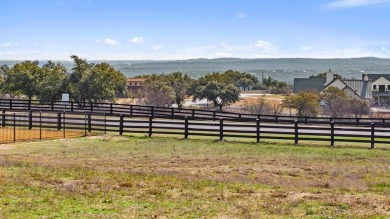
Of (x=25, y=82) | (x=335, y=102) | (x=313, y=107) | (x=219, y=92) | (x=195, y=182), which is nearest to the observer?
(x=195, y=182)

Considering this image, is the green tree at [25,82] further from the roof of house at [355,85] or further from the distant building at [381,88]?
the distant building at [381,88]

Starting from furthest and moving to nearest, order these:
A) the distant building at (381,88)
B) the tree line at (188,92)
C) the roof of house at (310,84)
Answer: the roof of house at (310,84)
the distant building at (381,88)
the tree line at (188,92)

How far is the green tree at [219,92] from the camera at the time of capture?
73938 mm

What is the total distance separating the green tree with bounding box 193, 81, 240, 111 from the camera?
73.9 meters

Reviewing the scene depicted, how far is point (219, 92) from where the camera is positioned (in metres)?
74.2

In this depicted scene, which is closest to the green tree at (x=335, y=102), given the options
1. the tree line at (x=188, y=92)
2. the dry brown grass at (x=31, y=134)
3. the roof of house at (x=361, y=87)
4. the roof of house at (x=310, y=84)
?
the tree line at (x=188, y=92)

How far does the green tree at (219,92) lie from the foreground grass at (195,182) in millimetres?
51071

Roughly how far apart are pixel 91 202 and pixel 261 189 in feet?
14.3

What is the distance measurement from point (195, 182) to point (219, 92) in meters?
60.8

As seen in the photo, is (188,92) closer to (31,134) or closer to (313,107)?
(313,107)

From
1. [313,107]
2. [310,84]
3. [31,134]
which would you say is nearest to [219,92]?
[313,107]

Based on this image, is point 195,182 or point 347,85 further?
point 347,85

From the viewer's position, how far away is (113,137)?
1056 inches

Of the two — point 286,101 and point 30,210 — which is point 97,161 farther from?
point 286,101
